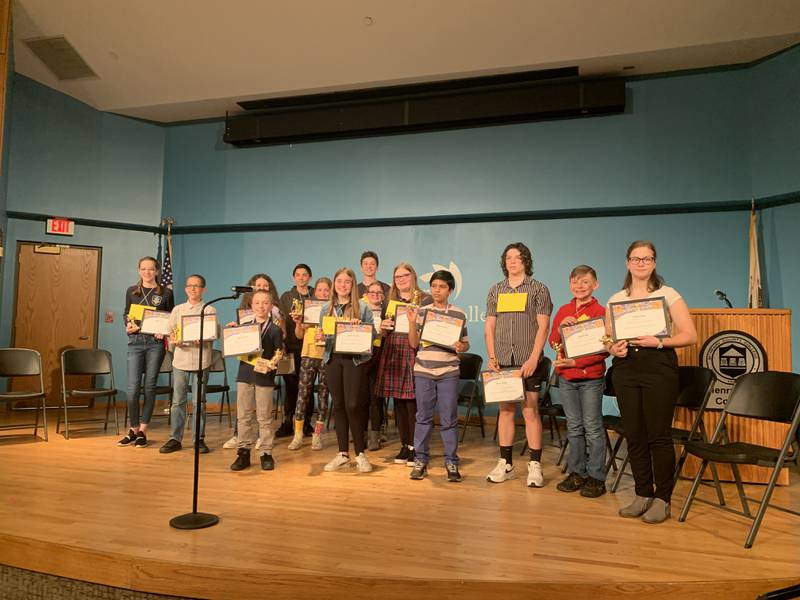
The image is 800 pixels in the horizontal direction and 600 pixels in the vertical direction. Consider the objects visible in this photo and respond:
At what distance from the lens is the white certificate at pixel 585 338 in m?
3.38

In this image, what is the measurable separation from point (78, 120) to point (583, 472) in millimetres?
7265

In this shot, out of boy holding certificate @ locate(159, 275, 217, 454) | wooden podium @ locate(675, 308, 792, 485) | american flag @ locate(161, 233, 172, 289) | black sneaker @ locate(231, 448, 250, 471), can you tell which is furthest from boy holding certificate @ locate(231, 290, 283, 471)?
american flag @ locate(161, 233, 172, 289)

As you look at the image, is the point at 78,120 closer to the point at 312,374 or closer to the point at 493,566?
the point at 312,374

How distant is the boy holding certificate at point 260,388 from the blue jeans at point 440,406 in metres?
1.07

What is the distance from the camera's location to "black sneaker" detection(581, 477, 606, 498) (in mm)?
3494

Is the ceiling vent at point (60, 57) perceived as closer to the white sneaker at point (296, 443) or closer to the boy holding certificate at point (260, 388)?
the boy holding certificate at point (260, 388)

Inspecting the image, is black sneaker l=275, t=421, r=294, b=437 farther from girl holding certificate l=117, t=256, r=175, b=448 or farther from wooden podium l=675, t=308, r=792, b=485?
wooden podium l=675, t=308, r=792, b=485

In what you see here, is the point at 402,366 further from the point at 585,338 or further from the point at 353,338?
the point at 585,338

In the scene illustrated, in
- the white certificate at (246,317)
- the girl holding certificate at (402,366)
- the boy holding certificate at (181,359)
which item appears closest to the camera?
the white certificate at (246,317)

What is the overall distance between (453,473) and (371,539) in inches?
49.3

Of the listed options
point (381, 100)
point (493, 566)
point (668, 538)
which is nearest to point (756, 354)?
point (668, 538)

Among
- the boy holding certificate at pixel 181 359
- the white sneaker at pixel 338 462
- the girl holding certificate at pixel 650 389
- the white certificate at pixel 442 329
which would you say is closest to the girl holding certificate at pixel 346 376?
the white sneaker at pixel 338 462

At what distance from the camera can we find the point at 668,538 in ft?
9.07

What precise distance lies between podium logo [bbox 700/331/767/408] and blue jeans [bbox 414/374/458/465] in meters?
1.78
